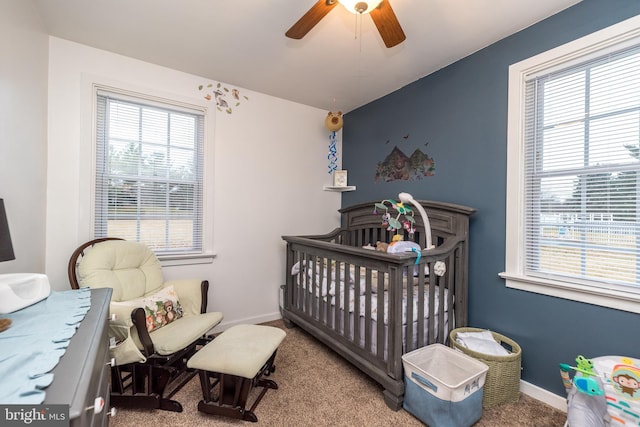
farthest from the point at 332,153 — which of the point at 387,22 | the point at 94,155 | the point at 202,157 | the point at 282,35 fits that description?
the point at 94,155

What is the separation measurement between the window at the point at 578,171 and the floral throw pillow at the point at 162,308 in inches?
91.0

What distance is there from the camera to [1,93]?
4.57 ft

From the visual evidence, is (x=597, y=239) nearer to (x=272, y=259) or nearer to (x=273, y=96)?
(x=272, y=259)

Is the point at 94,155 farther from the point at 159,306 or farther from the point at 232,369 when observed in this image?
the point at 232,369

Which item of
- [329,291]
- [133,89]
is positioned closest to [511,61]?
[329,291]

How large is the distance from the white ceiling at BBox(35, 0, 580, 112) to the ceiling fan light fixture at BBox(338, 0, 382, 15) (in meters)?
0.45

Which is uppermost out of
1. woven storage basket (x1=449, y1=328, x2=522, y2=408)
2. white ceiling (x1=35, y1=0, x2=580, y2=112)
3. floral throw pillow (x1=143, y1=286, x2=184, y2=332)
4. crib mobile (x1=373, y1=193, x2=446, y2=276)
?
white ceiling (x1=35, y1=0, x2=580, y2=112)

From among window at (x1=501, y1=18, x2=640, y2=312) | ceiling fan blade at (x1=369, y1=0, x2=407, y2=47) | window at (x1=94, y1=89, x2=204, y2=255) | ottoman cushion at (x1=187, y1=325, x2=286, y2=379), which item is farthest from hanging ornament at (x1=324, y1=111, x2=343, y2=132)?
ottoman cushion at (x1=187, y1=325, x2=286, y2=379)

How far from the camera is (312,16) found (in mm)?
1421

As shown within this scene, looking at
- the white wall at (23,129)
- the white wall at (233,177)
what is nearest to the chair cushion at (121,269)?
the white wall at (23,129)

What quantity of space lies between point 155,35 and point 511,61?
255cm

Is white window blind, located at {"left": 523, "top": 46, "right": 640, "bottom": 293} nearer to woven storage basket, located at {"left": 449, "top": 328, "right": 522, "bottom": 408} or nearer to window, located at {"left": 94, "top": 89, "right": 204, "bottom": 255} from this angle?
woven storage basket, located at {"left": 449, "top": 328, "right": 522, "bottom": 408}

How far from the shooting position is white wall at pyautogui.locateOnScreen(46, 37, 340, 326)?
2137 millimetres

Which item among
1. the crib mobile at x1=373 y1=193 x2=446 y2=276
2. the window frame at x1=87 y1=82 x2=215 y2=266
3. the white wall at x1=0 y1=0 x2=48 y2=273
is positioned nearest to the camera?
the white wall at x1=0 y1=0 x2=48 y2=273
